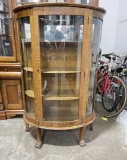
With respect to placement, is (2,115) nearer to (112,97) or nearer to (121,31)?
(112,97)

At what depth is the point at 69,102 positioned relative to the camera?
1.76 meters

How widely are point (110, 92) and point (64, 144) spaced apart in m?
1.17

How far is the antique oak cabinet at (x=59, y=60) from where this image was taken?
137 centimetres

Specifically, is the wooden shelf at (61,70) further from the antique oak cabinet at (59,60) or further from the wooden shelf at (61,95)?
the wooden shelf at (61,95)

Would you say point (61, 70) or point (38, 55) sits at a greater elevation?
point (38, 55)

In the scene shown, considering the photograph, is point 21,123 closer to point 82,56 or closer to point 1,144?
point 1,144

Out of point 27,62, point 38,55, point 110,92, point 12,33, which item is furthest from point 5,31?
point 110,92

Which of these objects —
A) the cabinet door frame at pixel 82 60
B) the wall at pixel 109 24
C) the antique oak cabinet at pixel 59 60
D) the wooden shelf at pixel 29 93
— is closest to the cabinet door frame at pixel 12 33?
the antique oak cabinet at pixel 59 60

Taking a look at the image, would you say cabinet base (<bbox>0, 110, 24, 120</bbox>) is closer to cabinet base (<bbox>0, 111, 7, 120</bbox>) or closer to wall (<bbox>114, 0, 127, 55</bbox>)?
cabinet base (<bbox>0, 111, 7, 120</bbox>)

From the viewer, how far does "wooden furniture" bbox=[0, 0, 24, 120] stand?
1959 millimetres

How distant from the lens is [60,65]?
1.71 meters

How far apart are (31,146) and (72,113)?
0.63 meters

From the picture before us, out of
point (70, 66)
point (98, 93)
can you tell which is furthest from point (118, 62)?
point (70, 66)

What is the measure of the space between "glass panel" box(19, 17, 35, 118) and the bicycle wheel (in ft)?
3.84
